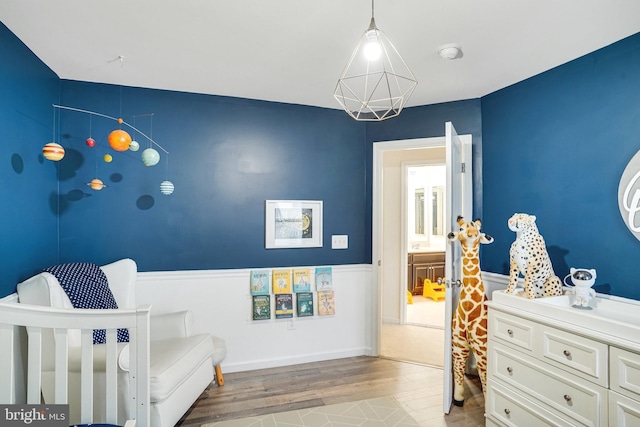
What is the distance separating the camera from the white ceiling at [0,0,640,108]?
1723 mm

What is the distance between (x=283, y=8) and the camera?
5.65 feet

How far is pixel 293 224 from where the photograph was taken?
3.20 m

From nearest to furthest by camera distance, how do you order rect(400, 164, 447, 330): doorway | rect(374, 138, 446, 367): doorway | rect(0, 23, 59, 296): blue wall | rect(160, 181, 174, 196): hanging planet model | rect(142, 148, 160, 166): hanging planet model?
rect(0, 23, 59, 296): blue wall, rect(142, 148, 160, 166): hanging planet model, rect(160, 181, 174, 196): hanging planet model, rect(374, 138, 446, 367): doorway, rect(400, 164, 447, 330): doorway

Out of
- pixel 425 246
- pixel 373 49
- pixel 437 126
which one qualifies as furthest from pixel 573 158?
pixel 425 246

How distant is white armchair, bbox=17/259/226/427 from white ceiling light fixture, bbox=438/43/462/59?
2.43 m

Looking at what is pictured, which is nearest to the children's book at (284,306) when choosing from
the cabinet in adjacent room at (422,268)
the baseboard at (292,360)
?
the baseboard at (292,360)

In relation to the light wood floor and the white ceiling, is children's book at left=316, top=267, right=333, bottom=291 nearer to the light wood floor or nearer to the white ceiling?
the light wood floor

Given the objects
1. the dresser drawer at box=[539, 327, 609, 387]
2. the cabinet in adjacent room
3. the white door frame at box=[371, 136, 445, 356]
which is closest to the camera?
the dresser drawer at box=[539, 327, 609, 387]

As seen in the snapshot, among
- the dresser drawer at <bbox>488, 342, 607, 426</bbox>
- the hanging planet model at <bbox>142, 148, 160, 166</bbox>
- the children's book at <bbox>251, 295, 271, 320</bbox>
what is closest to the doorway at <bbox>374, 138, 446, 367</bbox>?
the children's book at <bbox>251, 295, 271, 320</bbox>

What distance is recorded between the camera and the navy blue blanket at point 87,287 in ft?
6.96

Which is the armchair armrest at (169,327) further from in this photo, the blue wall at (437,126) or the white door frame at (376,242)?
the blue wall at (437,126)

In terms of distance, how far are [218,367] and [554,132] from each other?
9.80 ft

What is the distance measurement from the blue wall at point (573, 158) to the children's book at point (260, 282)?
1899mm

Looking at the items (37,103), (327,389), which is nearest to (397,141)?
(327,389)
